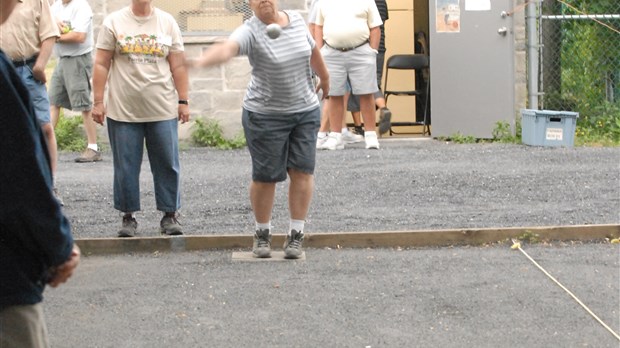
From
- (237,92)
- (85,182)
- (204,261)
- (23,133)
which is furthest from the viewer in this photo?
(237,92)

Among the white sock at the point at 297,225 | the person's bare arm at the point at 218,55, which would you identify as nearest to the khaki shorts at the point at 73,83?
the white sock at the point at 297,225

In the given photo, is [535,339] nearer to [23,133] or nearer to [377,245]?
[377,245]

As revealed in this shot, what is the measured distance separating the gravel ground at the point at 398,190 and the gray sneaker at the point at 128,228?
199 millimetres

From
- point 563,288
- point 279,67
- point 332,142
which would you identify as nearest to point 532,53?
point 332,142

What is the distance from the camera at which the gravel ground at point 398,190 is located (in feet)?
32.2

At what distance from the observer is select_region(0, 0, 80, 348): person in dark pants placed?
11.2 feet

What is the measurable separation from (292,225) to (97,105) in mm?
1611

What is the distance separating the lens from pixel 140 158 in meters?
9.13

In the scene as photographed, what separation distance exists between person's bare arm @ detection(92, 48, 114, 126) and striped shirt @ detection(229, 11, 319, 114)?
1.17m

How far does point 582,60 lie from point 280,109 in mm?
9014

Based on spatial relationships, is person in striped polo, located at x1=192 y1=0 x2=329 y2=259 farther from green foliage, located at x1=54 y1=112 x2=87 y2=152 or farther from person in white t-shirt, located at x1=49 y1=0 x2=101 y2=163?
green foliage, located at x1=54 y1=112 x2=87 y2=152

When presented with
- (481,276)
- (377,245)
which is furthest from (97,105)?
(481,276)

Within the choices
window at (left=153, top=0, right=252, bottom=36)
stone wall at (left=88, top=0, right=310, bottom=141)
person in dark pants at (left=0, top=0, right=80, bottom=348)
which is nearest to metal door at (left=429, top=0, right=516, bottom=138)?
stone wall at (left=88, top=0, right=310, bottom=141)

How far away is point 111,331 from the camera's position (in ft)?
22.0
